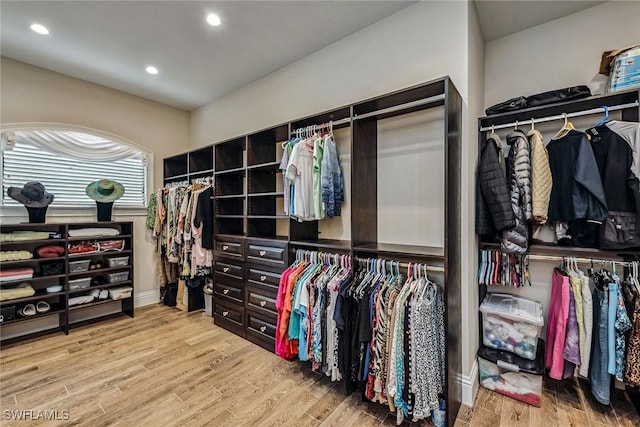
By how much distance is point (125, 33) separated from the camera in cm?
254

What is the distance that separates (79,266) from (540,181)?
4.48 m

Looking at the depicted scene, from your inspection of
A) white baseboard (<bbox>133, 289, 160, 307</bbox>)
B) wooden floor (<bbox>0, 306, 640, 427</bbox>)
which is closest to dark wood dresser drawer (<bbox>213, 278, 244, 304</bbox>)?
wooden floor (<bbox>0, 306, 640, 427</bbox>)

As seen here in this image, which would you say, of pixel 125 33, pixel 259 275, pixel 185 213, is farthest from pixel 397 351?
pixel 125 33

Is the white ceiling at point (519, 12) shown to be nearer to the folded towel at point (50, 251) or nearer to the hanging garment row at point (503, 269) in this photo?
the hanging garment row at point (503, 269)

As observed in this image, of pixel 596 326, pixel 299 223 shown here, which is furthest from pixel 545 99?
pixel 299 223

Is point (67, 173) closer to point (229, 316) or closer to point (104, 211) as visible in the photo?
point (104, 211)

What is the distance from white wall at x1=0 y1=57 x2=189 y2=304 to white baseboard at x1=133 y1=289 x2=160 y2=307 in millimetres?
12

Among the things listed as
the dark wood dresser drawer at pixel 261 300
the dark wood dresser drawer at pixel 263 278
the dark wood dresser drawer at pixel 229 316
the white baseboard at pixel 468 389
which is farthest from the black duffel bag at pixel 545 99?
the dark wood dresser drawer at pixel 229 316

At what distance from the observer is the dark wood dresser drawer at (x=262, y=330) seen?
2.64m

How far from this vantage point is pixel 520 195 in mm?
2061

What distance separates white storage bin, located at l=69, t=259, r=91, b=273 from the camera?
3.12m

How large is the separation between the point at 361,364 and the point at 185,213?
266 centimetres

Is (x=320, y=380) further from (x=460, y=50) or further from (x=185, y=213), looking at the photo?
(x=460, y=50)

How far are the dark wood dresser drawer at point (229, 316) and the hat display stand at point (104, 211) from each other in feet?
5.53
